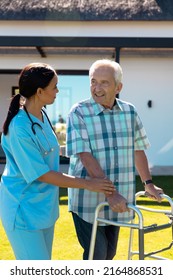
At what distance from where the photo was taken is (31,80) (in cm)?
252

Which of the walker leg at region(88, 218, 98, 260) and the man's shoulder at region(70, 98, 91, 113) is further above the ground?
the man's shoulder at region(70, 98, 91, 113)

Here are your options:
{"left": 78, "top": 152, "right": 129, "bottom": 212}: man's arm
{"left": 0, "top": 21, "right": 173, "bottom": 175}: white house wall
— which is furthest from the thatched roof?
{"left": 78, "top": 152, "right": 129, "bottom": 212}: man's arm

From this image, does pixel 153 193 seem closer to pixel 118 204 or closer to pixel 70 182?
pixel 118 204

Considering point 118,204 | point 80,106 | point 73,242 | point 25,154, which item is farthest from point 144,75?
point 25,154

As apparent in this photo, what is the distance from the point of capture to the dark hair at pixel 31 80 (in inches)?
98.7

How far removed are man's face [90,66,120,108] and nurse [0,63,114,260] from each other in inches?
11.7

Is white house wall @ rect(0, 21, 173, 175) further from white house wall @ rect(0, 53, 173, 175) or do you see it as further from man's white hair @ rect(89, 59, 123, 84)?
man's white hair @ rect(89, 59, 123, 84)

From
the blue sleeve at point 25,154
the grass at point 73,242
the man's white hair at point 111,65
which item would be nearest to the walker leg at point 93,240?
the blue sleeve at point 25,154

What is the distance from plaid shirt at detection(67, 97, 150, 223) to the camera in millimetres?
2883

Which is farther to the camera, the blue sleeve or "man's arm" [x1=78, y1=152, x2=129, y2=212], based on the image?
"man's arm" [x1=78, y1=152, x2=129, y2=212]

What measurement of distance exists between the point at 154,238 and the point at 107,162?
2.79 m

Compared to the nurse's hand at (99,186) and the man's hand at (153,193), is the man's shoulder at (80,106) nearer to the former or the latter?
the nurse's hand at (99,186)

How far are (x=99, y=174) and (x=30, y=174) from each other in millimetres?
419
